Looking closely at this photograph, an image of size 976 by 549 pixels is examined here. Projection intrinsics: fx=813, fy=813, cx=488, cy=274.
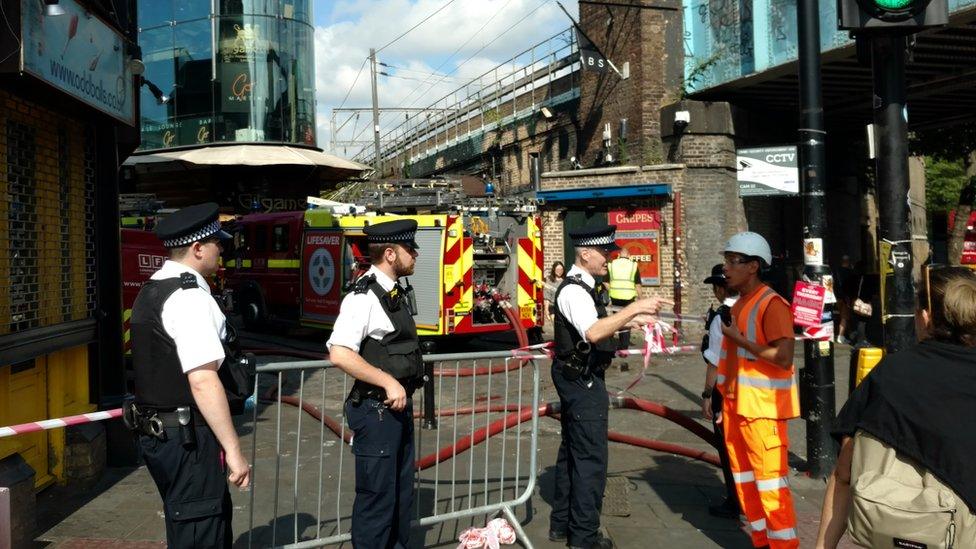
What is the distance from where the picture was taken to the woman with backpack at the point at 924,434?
2.24 metres

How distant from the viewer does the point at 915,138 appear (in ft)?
67.6

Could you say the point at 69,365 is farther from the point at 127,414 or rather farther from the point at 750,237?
the point at 750,237

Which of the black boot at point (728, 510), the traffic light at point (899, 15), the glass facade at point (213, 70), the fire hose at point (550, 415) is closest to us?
the traffic light at point (899, 15)

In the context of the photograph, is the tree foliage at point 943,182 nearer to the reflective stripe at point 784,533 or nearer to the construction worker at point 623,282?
the construction worker at point 623,282

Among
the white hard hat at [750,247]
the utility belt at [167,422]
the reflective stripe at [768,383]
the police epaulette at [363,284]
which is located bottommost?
the reflective stripe at [768,383]

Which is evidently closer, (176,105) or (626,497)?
(626,497)

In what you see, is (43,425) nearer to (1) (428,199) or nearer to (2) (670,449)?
(2) (670,449)

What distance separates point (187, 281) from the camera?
3318 millimetres

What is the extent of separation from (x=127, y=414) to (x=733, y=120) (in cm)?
1528

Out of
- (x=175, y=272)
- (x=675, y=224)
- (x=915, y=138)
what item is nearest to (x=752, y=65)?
(x=675, y=224)

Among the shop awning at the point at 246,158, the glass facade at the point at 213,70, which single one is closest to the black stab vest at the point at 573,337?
the shop awning at the point at 246,158

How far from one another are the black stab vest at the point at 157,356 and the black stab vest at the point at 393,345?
3.05 feet

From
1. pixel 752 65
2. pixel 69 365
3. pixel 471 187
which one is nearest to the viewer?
pixel 69 365

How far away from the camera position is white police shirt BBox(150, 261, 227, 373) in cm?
321
